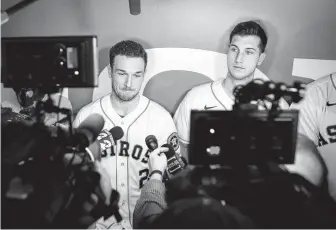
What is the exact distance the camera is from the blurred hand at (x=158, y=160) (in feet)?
7.53

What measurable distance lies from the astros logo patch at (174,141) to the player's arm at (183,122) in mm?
68

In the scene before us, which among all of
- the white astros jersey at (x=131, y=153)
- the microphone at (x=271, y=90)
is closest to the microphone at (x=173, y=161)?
the white astros jersey at (x=131, y=153)

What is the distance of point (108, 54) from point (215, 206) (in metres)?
1.69

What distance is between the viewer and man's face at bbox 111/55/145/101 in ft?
8.26

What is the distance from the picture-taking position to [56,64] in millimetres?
1627

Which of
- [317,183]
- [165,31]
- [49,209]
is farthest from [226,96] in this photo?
[49,209]

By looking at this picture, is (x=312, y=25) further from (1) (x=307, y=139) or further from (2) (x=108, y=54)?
(2) (x=108, y=54)

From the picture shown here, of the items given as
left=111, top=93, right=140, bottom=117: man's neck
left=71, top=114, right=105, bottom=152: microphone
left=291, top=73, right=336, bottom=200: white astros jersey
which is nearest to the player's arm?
left=111, top=93, right=140, bottom=117: man's neck

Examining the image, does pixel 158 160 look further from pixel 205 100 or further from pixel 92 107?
pixel 92 107

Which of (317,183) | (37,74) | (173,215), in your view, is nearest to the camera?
(173,215)

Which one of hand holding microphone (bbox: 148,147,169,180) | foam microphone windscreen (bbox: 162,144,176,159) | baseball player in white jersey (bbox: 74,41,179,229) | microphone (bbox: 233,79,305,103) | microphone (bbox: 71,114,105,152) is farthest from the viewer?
baseball player in white jersey (bbox: 74,41,179,229)

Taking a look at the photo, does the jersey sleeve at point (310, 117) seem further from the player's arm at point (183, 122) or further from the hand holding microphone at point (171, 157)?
the hand holding microphone at point (171, 157)

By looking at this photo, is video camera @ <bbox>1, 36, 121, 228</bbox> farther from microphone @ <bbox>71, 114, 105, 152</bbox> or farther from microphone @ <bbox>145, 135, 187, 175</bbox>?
microphone @ <bbox>145, 135, 187, 175</bbox>

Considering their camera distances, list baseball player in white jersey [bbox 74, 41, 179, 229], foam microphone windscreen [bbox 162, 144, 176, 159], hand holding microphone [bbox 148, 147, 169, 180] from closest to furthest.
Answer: hand holding microphone [bbox 148, 147, 169, 180]
foam microphone windscreen [bbox 162, 144, 176, 159]
baseball player in white jersey [bbox 74, 41, 179, 229]
